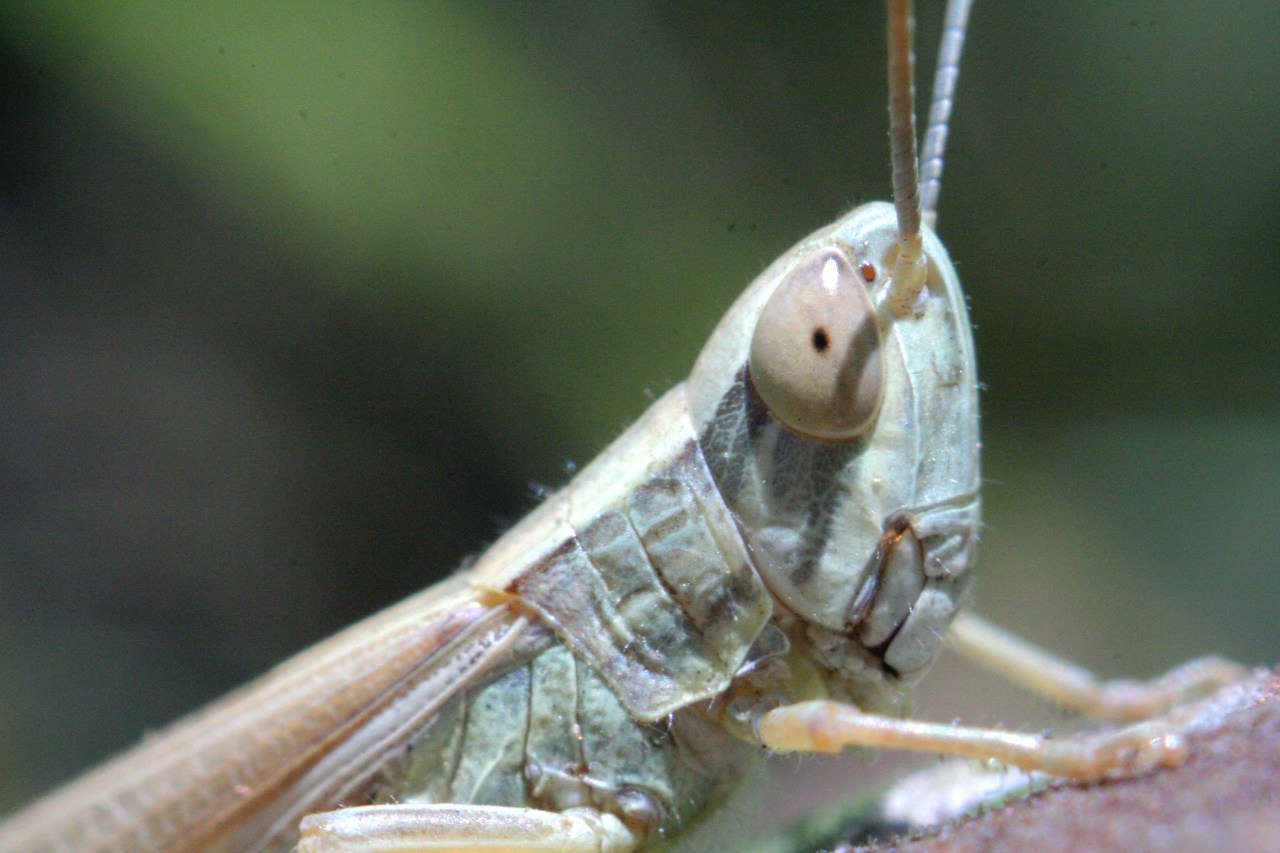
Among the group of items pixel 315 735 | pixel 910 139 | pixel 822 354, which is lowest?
pixel 315 735

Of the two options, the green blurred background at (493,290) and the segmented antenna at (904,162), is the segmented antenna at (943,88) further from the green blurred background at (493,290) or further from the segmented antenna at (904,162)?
the green blurred background at (493,290)

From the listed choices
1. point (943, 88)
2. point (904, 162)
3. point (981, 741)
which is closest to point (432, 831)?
point (981, 741)

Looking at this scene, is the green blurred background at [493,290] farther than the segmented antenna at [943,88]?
Yes

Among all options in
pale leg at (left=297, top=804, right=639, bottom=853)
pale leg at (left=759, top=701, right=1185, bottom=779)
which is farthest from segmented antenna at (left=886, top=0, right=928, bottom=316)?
pale leg at (left=297, top=804, right=639, bottom=853)

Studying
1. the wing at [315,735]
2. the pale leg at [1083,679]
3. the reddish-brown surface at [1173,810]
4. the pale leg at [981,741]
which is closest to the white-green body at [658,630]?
the wing at [315,735]

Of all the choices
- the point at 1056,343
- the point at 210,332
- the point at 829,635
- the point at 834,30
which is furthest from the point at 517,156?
the point at 829,635

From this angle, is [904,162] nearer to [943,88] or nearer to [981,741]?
[943,88]
